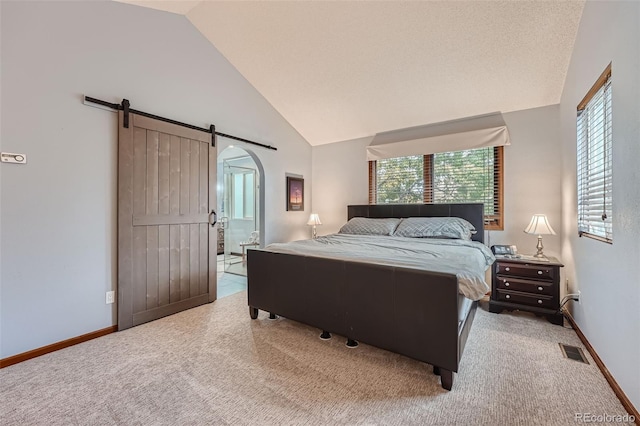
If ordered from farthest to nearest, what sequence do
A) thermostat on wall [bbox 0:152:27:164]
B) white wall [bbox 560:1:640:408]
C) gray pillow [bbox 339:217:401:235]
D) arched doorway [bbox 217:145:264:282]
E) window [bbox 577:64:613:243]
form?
arched doorway [bbox 217:145:264:282], gray pillow [bbox 339:217:401:235], thermostat on wall [bbox 0:152:27:164], window [bbox 577:64:613:243], white wall [bbox 560:1:640:408]

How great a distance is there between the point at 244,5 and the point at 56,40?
166 centimetres

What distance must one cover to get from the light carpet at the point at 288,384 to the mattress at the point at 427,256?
62 centimetres

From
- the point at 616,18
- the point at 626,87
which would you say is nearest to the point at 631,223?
the point at 626,87

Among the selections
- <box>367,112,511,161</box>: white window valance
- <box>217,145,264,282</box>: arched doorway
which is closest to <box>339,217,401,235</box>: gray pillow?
<box>367,112,511,161</box>: white window valance

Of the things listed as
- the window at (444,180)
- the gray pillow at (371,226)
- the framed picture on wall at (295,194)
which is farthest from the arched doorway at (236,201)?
the window at (444,180)

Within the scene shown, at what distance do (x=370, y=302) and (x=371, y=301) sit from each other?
1cm

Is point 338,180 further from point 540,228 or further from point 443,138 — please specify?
point 540,228

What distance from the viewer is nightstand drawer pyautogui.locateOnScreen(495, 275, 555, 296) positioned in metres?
2.72

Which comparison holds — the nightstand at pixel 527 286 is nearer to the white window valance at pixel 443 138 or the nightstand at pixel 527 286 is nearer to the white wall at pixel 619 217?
the white wall at pixel 619 217

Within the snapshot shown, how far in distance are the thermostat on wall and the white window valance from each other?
3.99m

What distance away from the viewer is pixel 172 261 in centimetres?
304

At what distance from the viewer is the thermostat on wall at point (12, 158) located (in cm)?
200

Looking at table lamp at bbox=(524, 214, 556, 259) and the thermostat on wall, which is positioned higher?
the thermostat on wall

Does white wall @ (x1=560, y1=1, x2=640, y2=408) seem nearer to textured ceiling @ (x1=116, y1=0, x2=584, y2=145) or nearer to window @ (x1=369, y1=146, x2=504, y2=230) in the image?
textured ceiling @ (x1=116, y1=0, x2=584, y2=145)
